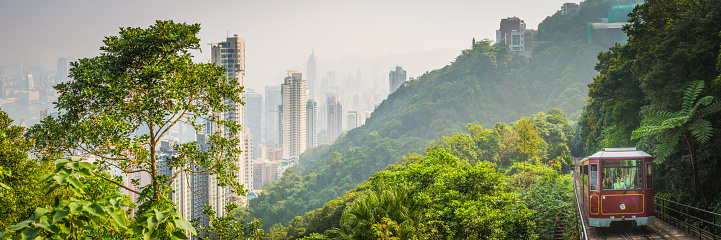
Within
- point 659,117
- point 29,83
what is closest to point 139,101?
point 659,117

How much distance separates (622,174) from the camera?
32.2ft

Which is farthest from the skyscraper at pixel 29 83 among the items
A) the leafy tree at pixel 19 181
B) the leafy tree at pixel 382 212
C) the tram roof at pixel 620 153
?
the tram roof at pixel 620 153

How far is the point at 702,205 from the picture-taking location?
10.6m

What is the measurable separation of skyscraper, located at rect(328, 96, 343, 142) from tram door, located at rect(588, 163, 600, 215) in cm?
15958

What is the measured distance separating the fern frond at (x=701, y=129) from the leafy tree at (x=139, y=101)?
919 centimetres

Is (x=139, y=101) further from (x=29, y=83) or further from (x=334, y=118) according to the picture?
(x=334, y=118)

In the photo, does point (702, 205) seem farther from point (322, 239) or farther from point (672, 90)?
point (322, 239)

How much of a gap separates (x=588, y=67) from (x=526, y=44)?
53.4 ft

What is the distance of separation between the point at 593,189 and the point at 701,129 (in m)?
2.42

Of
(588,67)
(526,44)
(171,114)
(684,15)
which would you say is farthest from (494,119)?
(171,114)

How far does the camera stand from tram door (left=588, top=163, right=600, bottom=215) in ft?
32.4

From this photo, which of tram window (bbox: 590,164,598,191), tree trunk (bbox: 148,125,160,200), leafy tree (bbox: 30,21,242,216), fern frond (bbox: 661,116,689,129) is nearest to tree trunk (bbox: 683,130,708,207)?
fern frond (bbox: 661,116,689,129)

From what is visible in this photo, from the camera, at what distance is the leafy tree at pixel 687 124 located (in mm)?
9209

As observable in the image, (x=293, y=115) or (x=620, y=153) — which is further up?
(x=293, y=115)
